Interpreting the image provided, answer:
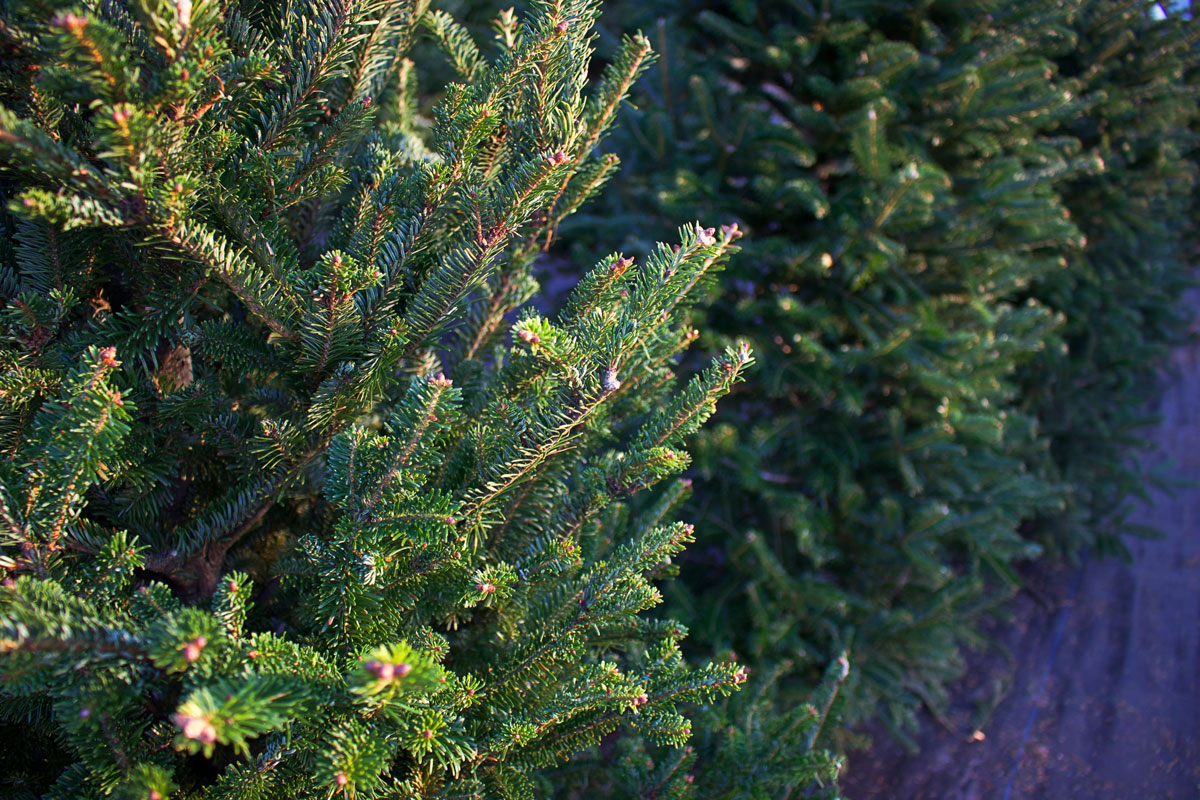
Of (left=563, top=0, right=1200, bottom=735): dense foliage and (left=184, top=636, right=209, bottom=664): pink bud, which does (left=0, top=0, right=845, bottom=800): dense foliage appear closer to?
(left=184, top=636, right=209, bottom=664): pink bud

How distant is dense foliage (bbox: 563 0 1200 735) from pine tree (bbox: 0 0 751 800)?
126 centimetres

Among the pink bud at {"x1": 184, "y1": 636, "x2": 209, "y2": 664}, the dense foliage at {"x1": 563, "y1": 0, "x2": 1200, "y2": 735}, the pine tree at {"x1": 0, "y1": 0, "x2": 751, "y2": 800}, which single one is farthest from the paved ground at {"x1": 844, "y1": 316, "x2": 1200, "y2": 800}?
the pink bud at {"x1": 184, "y1": 636, "x2": 209, "y2": 664}

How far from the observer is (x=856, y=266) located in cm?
253

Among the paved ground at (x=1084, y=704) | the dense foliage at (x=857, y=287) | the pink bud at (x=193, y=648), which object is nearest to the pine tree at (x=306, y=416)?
the pink bud at (x=193, y=648)

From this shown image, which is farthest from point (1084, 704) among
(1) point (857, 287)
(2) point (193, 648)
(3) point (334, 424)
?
(2) point (193, 648)

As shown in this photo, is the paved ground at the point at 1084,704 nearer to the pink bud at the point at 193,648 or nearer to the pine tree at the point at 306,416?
the pine tree at the point at 306,416

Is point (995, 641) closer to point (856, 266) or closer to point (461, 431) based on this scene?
point (856, 266)

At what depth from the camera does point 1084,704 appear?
10.6 ft

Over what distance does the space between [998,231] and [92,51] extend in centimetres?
330

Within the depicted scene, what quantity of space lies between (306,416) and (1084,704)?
368 cm

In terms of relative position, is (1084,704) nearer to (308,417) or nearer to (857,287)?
(857,287)

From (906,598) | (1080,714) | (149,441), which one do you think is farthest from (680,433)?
(1080,714)

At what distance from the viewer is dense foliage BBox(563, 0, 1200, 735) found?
2.53 meters

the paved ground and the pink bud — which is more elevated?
the pink bud
